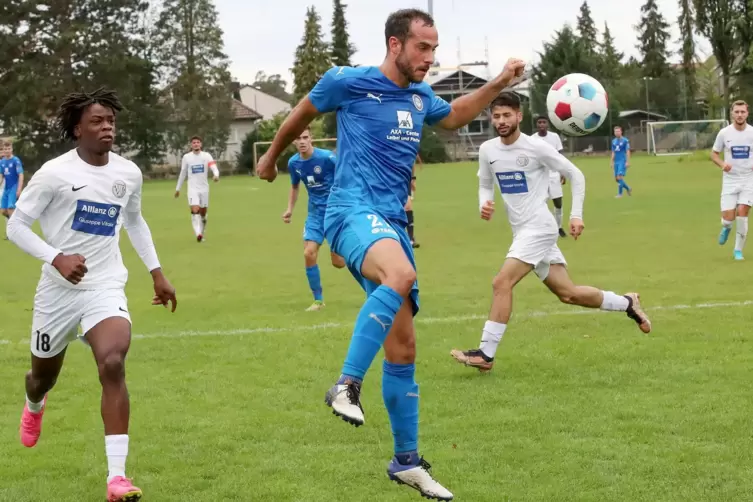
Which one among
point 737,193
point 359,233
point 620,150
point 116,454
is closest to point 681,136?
point 620,150

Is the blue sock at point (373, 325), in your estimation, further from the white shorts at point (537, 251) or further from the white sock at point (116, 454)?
the white shorts at point (537, 251)

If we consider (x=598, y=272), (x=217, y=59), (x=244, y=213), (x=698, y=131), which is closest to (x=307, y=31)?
(x=217, y=59)

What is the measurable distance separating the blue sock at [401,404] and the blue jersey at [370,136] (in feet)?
2.62

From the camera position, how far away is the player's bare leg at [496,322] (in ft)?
26.3

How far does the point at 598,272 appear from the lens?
47.2 feet

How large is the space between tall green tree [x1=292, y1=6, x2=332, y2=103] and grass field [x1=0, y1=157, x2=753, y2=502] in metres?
78.6

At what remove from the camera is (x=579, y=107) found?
9.66 metres

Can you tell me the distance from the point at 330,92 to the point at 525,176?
13.3 ft

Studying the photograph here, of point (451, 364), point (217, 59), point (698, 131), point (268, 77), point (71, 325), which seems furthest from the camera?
point (268, 77)

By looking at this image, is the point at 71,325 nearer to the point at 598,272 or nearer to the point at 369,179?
the point at 369,179

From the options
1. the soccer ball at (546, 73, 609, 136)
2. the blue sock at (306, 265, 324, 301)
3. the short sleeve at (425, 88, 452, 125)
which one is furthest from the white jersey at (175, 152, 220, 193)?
the short sleeve at (425, 88, 452, 125)

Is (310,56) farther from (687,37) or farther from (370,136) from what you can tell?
(370,136)

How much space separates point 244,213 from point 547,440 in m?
24.1

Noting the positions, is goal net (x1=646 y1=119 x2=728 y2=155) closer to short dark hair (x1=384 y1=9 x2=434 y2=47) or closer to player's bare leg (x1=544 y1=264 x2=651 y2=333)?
player's bare leg (x1=544 y1=264 x2=651 y2=333)
